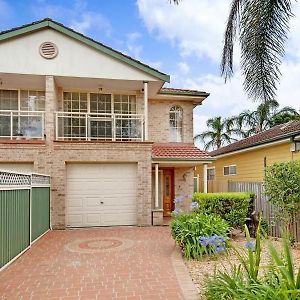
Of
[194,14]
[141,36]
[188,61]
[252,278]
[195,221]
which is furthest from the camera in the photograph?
[141,36]

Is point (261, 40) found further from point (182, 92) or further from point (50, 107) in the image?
point (182, 92)

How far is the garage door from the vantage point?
13.8 meters

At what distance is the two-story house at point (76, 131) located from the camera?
13516 mm

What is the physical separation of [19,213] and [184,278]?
15.0ft

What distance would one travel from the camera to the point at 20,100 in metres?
15.5

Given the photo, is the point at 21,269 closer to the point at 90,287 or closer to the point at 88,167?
the point at 90,287

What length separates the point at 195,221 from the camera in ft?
28.3

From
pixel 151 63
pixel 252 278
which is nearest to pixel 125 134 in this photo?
pixel 151 63

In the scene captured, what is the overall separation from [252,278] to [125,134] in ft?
35.9

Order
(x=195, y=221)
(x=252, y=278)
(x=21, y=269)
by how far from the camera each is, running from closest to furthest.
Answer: (x=252, y=278)
(x=21, y=269)
(x=195, y=221)

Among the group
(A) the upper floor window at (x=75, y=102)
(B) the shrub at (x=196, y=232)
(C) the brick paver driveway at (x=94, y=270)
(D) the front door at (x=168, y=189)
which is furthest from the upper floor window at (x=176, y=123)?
(B) the shrub at (x=196, y=232)

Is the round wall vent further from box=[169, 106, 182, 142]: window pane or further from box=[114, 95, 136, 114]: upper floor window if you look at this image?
box=[169, 106, 182, 142]: window pane

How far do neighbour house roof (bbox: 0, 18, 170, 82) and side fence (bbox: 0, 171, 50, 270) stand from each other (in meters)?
6.04

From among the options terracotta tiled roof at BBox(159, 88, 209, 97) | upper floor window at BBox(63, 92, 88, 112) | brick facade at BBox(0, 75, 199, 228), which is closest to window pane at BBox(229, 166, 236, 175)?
terracotta tiled roof at BBox(159, 88, 209, 97)
